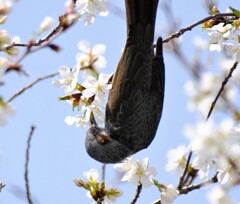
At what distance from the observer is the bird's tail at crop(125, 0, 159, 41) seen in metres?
4.97

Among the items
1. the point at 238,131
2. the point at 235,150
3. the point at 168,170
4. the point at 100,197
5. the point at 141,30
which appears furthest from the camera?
the point at 141,30

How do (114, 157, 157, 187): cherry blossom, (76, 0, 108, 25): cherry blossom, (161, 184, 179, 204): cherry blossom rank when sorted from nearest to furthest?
A: (76, 0, 108, 25): cherry blossom
(161, 184, 179, 204): cherry blossom
(114, 157, 157, 187): cherry blossom

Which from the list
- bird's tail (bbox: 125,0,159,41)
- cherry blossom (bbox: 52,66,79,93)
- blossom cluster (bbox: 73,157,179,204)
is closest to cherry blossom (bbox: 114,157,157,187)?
blossom cluster (bbox: 73,157,179,204)

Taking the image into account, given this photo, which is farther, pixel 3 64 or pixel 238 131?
pixel 238 131

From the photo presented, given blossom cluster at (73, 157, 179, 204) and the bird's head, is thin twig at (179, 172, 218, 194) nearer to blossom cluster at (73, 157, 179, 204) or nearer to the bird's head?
blossom cluster at (73, 157, 179, 204)

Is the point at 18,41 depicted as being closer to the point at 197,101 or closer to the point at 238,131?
the point at 197,101

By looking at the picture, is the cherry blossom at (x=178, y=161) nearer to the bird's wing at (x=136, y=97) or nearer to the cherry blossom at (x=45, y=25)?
the bird's wing at (x=136, y=97)

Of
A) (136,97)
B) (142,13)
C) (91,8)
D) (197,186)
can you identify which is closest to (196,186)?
(197,186)

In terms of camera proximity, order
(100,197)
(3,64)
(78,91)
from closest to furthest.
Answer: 1. (3,64)
2. (100,197)
3. (78,91)

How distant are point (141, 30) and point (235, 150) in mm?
2509

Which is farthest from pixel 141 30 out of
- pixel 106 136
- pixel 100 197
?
pixel 100 197

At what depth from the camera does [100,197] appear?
369 centimetres

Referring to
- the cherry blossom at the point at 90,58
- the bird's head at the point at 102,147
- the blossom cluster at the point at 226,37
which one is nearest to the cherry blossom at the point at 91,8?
the cherry blossom at the point at 90,58

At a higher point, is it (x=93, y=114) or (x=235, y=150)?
(x=93, y=114)
